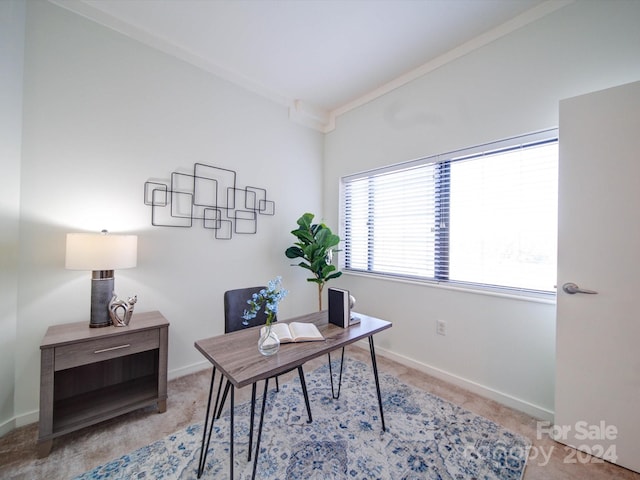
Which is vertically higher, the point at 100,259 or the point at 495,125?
the point at 495,125

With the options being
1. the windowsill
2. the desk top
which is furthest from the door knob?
the desk top

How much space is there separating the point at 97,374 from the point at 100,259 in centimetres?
93

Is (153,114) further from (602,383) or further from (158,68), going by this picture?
(602,383)

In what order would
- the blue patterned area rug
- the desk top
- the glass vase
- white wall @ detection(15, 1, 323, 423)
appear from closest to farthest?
the desk top < the glass vase < the blue patterned area rug < white wall @ detection(15, 1, 323, 423)

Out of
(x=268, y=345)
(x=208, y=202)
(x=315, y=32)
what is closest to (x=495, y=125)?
(x=315, y=32)

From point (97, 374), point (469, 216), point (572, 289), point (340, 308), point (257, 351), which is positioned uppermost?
point (469, 216)

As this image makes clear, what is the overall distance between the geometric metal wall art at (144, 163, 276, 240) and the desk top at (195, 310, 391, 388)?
1.34m

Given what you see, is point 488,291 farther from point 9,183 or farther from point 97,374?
point 9,183

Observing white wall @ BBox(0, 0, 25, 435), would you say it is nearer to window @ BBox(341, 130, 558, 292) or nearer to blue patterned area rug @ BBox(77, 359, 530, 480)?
blue patterned area rug @ BBox(77, 359, 530, 480)

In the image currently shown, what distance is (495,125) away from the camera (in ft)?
6.79

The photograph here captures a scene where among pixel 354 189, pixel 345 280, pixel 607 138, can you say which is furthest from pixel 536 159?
pixel 345 280

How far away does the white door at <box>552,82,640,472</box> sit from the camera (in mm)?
1433

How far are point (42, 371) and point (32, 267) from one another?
0.73m

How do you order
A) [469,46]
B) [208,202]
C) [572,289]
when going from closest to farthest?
1. [572,289]
2. [469,46]
3. [208,202]
